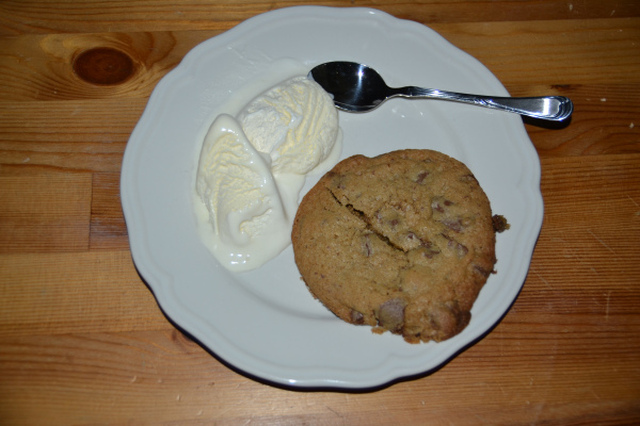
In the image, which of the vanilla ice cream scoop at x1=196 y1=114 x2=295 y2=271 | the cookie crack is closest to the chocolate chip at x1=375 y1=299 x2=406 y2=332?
the cookie crack

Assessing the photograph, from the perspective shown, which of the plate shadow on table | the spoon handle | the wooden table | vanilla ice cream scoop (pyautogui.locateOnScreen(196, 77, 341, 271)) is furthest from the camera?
the spoon handle

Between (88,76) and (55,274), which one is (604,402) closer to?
(55,274)

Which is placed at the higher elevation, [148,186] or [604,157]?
[604,157]

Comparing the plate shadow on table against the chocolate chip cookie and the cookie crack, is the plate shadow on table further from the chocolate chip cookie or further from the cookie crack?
the cookie crack

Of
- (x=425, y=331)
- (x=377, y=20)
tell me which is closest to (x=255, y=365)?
(x=425, y=331)

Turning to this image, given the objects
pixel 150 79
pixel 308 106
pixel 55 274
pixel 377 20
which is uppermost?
pixel 377 20

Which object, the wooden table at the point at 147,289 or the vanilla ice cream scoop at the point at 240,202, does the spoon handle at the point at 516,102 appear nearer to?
the wooden table at the point at 147,289

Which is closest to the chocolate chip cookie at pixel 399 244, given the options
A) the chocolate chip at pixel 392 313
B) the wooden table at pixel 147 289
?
the chocolate chip at pixel 392 313
